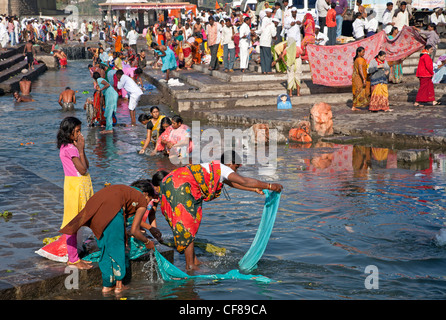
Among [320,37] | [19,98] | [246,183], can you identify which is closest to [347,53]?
[320,37]

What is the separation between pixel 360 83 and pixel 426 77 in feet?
5.51

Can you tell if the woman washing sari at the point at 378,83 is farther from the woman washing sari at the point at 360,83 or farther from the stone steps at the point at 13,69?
the stone steps at the point at 13,69

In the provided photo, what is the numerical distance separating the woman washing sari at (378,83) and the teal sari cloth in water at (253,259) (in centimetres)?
997

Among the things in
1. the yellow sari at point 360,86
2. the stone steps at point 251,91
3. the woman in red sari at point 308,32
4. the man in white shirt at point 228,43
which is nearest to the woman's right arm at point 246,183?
the yellow sari at point 360,86

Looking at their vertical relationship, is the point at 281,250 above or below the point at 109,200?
below

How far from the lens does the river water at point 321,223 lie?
605 centimetres

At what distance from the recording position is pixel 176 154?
11.8 metres

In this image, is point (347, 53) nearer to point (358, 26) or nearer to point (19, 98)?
point (358, 26)

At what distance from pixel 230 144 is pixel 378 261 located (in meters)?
7.34

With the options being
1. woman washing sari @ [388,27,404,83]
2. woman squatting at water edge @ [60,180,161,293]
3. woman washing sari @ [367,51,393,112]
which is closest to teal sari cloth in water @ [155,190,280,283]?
woman squatting at water edge @ [60,180,161,293]

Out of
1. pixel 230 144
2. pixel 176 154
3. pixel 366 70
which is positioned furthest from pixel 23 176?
pixel 366 70

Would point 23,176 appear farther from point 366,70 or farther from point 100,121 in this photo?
point 366,70

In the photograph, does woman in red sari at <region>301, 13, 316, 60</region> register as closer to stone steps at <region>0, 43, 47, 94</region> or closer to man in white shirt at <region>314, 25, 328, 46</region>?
man in white shirt at <region>314, 25, 328, 46</region>
